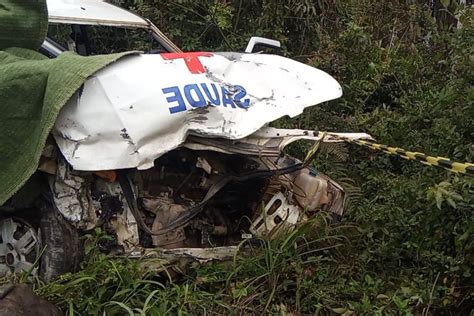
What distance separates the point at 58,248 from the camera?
3.55m

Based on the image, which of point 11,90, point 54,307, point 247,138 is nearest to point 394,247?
point 247,138

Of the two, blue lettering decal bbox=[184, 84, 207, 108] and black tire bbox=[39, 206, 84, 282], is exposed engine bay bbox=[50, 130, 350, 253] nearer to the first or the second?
black tire bbox=[39, 206, 84, 282]

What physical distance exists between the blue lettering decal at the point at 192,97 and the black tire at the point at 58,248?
89 centimetres

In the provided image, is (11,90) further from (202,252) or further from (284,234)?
(284,234)

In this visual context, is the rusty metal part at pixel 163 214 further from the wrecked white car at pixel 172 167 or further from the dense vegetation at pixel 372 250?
the dense vegetation at pixel 372 250

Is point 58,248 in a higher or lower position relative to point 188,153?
lower

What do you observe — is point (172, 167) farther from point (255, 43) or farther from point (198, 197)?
point (255, 43)

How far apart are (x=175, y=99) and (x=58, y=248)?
97 cm

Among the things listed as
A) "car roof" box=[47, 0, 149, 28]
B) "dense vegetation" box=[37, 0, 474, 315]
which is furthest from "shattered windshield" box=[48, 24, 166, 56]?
"dense vegetation" box=[37, 0, 474, 315]

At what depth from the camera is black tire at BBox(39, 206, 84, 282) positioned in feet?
11.6

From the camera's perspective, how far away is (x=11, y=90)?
341 centimetres

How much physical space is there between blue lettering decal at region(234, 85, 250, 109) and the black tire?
1069 mm

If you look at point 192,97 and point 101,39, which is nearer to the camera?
point 192,97

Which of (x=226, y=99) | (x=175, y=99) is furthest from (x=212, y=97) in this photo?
(x=175, y=99)
